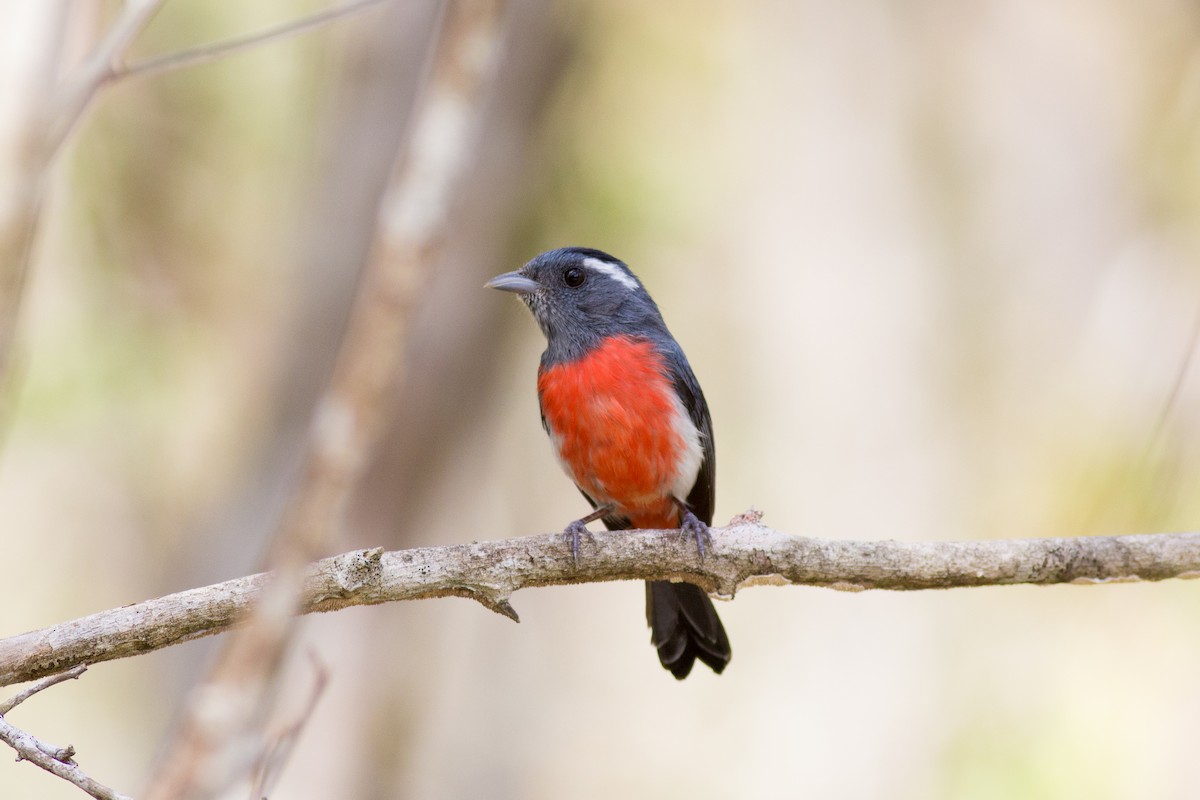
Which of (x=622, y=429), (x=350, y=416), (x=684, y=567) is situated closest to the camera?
(x=350, y=416)

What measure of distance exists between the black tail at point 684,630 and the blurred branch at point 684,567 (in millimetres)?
810

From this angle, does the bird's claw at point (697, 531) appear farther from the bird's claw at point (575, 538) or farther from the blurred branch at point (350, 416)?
the blurred branch at point (350, 416)

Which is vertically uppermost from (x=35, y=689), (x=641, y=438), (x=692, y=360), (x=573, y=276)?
(x=692, y=360)

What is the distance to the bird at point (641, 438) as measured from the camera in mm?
4453

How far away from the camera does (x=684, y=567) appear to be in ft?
11.9

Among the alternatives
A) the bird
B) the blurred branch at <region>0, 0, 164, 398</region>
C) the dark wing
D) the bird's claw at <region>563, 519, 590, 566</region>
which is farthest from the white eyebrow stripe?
the blurred branch at <region>0, 0, 164, 398</region>

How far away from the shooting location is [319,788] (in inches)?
262

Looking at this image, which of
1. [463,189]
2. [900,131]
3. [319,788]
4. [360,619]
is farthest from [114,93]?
[900,131]

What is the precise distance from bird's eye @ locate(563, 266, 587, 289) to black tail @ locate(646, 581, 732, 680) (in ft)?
4.63

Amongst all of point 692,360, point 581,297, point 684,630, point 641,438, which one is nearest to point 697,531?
point 641,438

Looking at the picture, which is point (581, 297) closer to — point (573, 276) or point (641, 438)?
point (573, 276)

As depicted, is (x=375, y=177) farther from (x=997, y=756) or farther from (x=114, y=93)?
(x=997, y=756)

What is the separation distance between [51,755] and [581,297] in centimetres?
313

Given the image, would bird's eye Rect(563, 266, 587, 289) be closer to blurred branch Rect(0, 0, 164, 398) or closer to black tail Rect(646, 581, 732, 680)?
black tail Rect(646, 581, 732, 680)
